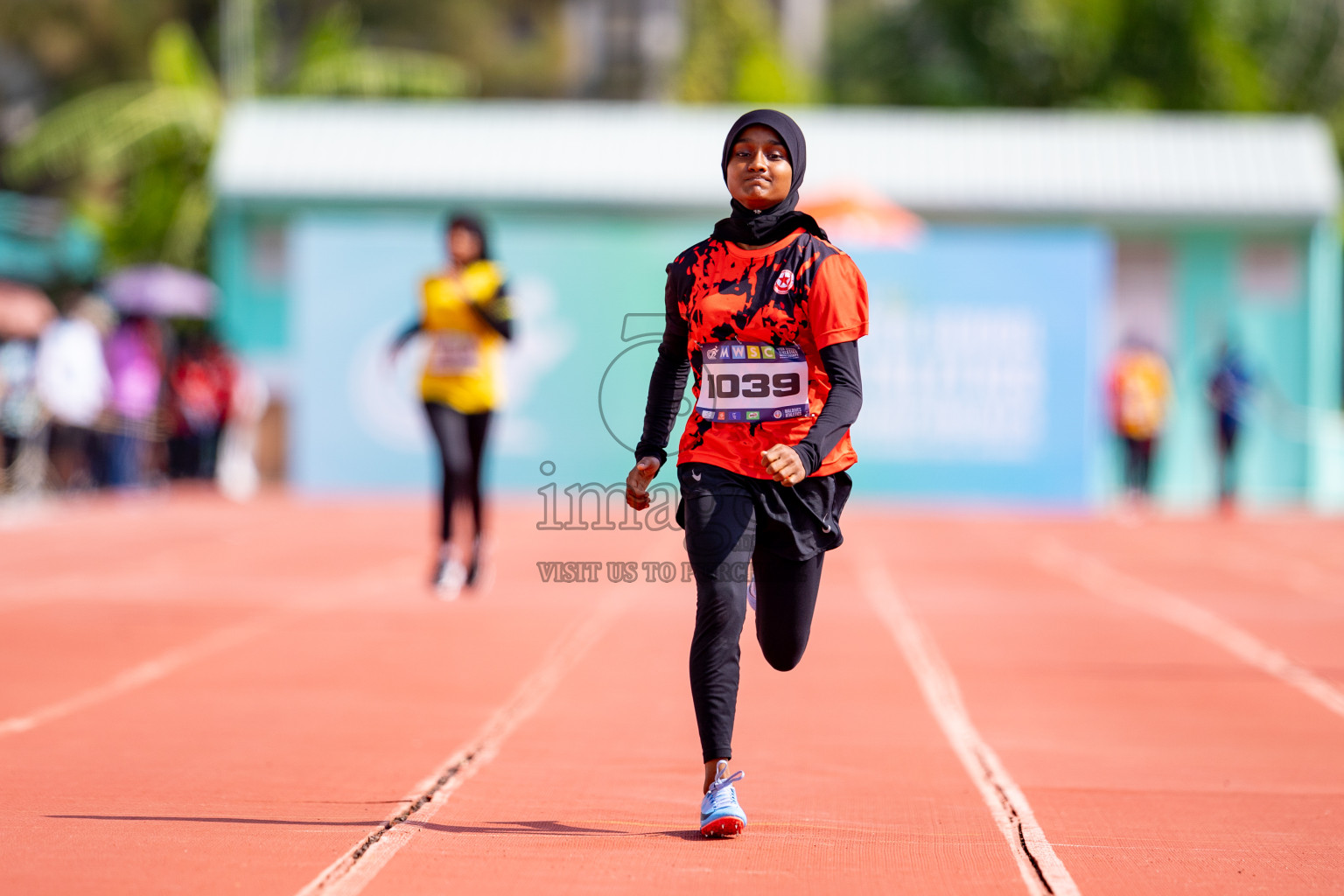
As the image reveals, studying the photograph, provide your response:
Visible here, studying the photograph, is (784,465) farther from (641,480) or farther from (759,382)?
(641,480)

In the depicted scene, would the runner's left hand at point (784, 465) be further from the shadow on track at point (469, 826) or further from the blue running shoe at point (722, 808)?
the shadow on track at point (469, 826)

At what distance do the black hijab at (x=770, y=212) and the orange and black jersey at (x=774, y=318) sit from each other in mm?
26

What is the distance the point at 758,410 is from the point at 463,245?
5.85 metres

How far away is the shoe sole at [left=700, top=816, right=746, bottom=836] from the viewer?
4.88 meters

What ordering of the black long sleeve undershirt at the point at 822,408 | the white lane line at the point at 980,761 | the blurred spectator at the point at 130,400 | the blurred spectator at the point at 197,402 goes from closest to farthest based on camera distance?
1. the white lane line at the point at 980,761
2. the black long sleeve undershirt at the point at 822,408
3. the blurred spectator at the point at 130,400
4. the blurred spectator at the point at 197,402

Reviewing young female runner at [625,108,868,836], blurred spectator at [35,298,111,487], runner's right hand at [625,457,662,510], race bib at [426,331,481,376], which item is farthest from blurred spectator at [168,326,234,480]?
young female runner at [625,108,868,836]

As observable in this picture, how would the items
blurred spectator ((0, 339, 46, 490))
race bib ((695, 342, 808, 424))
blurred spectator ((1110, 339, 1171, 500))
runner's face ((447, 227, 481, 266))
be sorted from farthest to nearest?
blurred spectator ((1110, 339, 1171, 500)) < blurred spectator ((0, 339, 46, 490)) < runner's face ((447, 227, 481, 266)) < race bib ((695, 342, 808, 424))

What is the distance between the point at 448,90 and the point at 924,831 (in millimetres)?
32930

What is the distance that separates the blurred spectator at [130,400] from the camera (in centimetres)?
2085

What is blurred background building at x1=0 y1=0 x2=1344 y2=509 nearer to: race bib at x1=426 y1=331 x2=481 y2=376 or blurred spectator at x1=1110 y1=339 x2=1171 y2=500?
blurred spectator at x1=1110 y1=339 x2=1171 y2=500

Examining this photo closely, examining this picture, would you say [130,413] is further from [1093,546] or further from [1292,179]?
[1292,179]

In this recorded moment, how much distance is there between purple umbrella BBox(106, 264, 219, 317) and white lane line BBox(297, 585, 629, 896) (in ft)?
55.8

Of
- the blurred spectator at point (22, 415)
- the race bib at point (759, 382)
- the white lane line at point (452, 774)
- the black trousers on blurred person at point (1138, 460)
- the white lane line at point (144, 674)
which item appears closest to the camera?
the white lane line at point (452, 774)

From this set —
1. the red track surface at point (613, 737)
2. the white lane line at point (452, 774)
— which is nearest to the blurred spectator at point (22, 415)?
the red track surface at point (613, 737)
